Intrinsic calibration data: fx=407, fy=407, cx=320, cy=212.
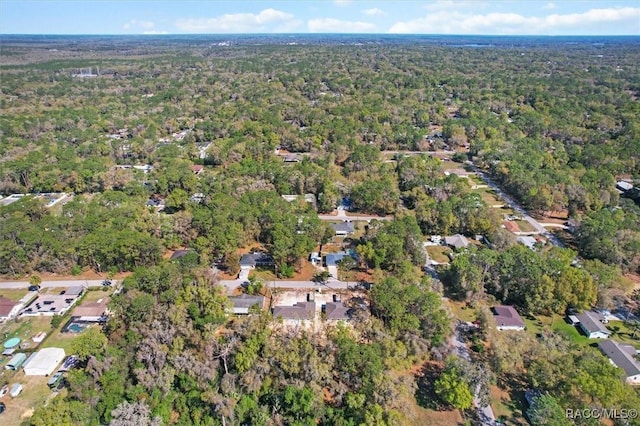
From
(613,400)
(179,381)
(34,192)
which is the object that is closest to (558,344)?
(613,400)

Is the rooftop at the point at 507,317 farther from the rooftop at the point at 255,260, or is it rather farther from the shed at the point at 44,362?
the shed at the point at 44,362

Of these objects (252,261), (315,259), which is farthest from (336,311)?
(252,261)

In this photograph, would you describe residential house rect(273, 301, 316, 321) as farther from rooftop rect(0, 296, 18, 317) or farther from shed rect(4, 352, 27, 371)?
rooftop rect(0, 296, 18, 317)

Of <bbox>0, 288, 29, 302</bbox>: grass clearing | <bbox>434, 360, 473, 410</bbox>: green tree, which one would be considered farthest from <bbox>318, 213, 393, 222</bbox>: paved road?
<bbox>0, 288, 29, 302</bbox>: grass clearing

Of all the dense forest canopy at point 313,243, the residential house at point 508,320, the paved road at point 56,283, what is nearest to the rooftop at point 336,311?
the dense forest canopy at point 313,243

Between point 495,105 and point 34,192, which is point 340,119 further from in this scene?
point 34,192

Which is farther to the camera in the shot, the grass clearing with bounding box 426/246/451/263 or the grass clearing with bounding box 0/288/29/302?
the grass clearing with bounding box 426/246/451/263

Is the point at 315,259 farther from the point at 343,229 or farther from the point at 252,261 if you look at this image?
the point at 343,229

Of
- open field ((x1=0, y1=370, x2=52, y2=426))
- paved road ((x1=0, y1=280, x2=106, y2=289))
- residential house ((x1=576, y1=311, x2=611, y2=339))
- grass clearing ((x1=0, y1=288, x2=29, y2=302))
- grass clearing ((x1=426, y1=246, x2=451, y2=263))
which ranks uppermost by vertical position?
grass clearing ((x1=426, y1=246, x2=451, y2=263))
